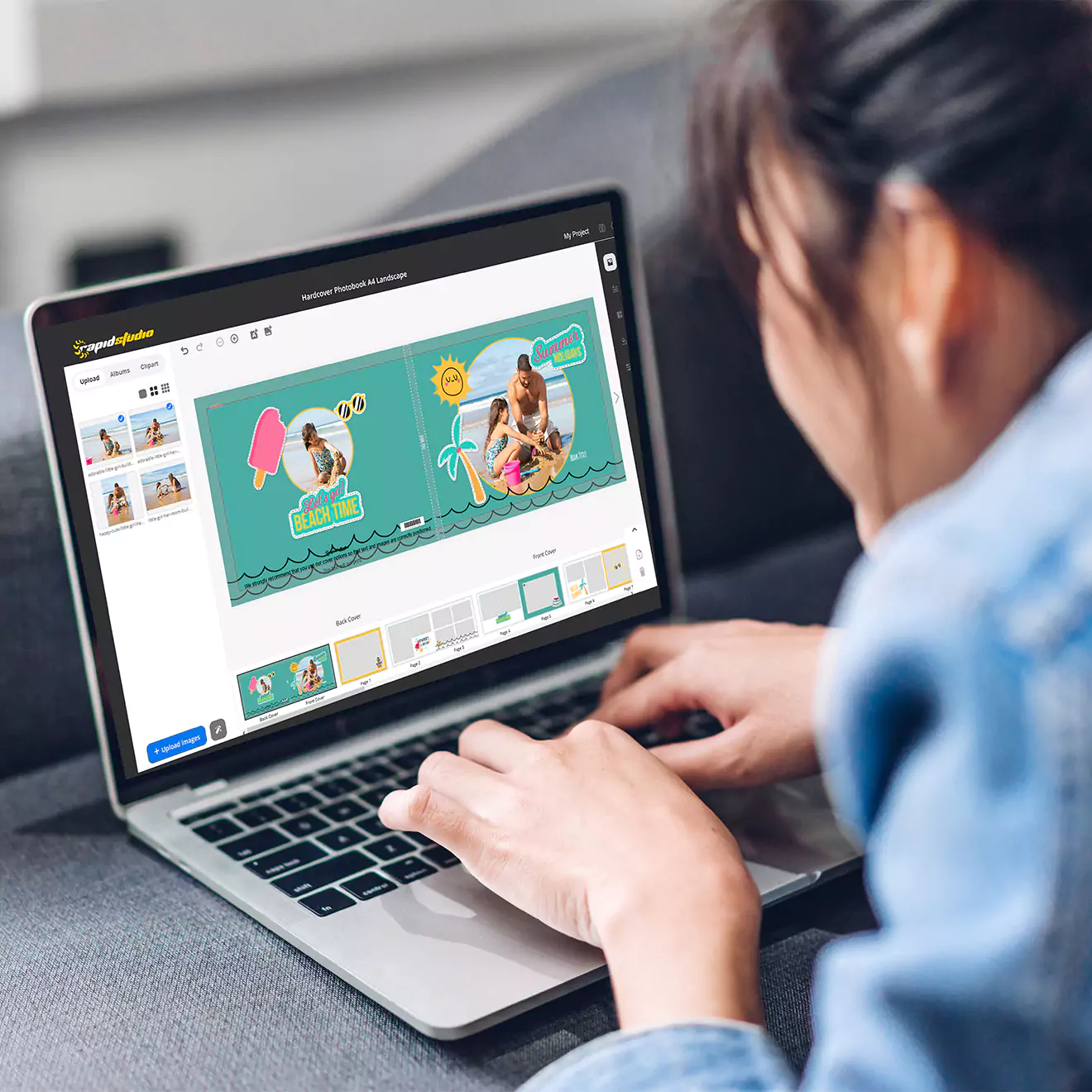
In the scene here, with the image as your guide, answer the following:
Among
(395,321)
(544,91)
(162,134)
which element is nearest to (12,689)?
(395,321)

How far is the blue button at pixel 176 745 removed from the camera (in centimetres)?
62

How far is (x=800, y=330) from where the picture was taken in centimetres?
50

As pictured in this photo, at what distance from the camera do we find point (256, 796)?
2.21ft

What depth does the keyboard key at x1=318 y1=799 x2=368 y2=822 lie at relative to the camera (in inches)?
25.5

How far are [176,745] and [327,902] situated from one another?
11 centimetres

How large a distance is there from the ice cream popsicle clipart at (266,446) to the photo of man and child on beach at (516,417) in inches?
4.1

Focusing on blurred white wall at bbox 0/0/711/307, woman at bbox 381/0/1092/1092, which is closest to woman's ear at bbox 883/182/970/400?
woman at bbox 381/0/1092/1092

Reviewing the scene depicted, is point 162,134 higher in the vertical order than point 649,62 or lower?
higher

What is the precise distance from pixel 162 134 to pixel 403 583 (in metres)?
1.25

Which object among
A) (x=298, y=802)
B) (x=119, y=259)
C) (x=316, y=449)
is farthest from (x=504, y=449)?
(x=119, y=259)

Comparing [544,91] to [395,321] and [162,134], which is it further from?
[395,321]

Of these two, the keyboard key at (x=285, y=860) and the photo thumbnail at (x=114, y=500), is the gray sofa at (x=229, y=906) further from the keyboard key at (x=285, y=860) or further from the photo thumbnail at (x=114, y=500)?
the photo thumbnail at (x=114, y=500)

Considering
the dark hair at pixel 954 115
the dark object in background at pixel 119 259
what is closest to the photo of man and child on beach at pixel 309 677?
the dark hair at pixel 954 115

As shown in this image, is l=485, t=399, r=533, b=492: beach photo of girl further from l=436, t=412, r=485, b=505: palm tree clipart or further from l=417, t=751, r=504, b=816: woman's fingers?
l=417, t=751, r=504, b=816: woman's fingers
